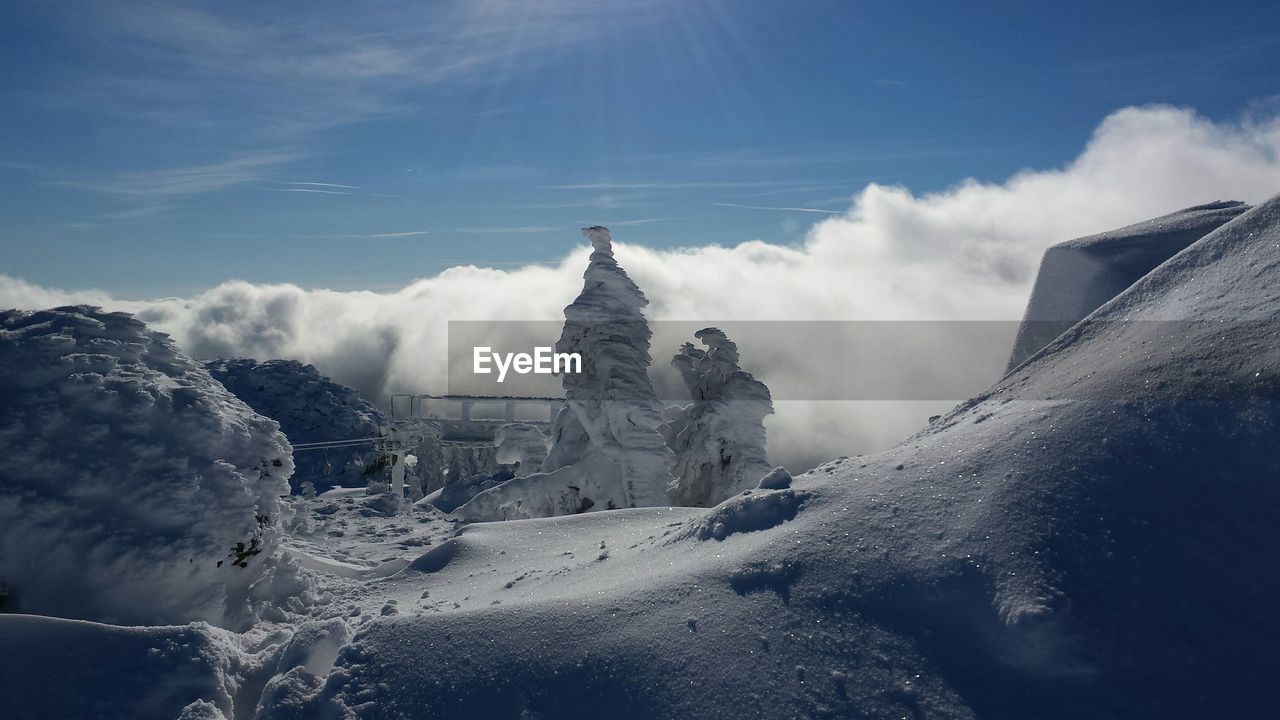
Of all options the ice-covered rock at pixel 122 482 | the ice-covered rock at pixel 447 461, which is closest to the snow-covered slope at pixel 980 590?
the ice-covered rock at pixel 122 482

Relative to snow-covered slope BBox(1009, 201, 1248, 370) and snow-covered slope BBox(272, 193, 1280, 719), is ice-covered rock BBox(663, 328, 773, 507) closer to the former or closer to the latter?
snow-covered slope BBox(1009, 201, 1248, 370)

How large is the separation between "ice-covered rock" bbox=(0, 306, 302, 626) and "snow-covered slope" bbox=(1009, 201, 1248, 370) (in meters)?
9.53

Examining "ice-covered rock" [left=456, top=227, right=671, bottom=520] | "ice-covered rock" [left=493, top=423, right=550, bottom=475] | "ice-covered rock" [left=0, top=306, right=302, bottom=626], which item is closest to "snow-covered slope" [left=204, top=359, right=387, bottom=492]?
"ice-covered rock" [left=493, top=423, right=550, bottom=475]

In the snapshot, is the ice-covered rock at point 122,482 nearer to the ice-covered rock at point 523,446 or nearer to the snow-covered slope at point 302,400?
the ice-covered rock at point 523,446

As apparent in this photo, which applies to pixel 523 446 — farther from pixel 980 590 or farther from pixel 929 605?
pixel 980 590

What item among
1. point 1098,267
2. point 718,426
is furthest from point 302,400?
point 1098,267

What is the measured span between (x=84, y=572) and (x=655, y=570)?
5247 mm

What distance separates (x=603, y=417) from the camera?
23281 millimetres

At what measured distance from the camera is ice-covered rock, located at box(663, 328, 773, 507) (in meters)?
24.4

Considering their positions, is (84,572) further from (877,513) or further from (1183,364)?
(1183,364)

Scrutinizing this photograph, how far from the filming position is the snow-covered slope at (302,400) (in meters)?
61.0

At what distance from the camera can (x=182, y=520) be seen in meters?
7.60

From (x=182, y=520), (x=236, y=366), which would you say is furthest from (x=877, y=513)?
(x=236, y=366)

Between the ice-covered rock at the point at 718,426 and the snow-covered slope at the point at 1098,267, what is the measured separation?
46.0 ft
